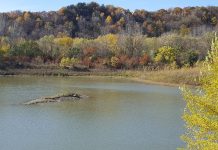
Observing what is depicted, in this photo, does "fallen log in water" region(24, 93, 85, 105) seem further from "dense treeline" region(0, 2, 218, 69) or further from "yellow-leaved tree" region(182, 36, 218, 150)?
"dense treeline" region(0, 2, 218, 69)

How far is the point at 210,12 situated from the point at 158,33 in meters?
25.1

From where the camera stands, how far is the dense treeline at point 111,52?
6800cm

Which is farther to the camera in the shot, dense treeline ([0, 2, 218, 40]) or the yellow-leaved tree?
dense treeline ([0, 2, 218, 40])

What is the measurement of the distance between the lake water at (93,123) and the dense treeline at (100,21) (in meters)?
73.2

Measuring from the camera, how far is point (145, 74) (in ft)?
193

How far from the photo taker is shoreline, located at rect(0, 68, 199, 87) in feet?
167

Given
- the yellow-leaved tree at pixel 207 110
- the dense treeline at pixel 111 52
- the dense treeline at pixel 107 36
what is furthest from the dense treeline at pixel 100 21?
the yellow-leaved tree at pixel 207 110

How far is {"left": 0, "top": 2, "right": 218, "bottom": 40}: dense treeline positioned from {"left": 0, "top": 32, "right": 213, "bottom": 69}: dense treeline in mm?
25559

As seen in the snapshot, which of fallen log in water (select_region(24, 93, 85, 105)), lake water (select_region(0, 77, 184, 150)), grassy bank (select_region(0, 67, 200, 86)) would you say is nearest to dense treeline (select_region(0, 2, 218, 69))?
grassy bank (select_region(0, 67, 200, 86))

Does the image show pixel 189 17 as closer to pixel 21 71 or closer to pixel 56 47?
pixel 56 47

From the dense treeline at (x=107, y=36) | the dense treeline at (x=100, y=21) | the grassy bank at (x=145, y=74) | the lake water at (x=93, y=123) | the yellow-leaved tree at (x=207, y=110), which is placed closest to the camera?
the yellow-leaved tree at (x=207, y=110)

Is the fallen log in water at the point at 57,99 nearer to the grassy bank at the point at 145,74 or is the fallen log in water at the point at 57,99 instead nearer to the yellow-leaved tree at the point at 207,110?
the grassy bank at the point at 145,74

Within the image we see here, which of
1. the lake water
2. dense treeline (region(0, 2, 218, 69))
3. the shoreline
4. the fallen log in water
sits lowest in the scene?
the lake water

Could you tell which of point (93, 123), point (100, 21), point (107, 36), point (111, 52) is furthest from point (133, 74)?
point (100, 21)
